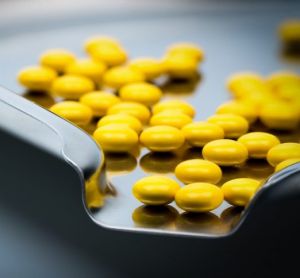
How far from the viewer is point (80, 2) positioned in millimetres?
979

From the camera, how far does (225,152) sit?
607 millimetres

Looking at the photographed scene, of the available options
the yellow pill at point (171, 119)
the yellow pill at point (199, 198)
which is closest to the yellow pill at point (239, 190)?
the yellow pill at point (199, 198)

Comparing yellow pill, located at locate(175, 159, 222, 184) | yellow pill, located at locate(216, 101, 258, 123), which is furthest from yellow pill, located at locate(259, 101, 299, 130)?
yellow pill, located at locate(175, 159, 222, 184)

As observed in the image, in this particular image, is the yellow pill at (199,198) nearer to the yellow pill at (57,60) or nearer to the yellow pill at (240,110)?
the yellow pill at (240,110)

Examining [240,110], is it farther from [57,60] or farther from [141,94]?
[57,60]

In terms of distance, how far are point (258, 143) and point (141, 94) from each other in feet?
0.45

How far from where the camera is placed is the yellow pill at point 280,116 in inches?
26.7

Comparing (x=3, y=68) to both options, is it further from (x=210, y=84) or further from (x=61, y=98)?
(x=210, y=84)

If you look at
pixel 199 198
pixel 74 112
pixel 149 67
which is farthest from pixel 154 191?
pixel 149 67

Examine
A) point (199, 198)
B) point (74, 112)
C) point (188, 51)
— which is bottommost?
point (199, 198)

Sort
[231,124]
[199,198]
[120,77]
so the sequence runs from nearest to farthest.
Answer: [199,198], [231,124], [120,77]

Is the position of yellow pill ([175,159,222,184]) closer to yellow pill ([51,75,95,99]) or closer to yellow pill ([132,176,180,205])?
yellow pill ([132,176,180,205])

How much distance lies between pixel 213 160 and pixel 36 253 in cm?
15

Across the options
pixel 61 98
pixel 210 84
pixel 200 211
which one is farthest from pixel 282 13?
pixel 200 211
